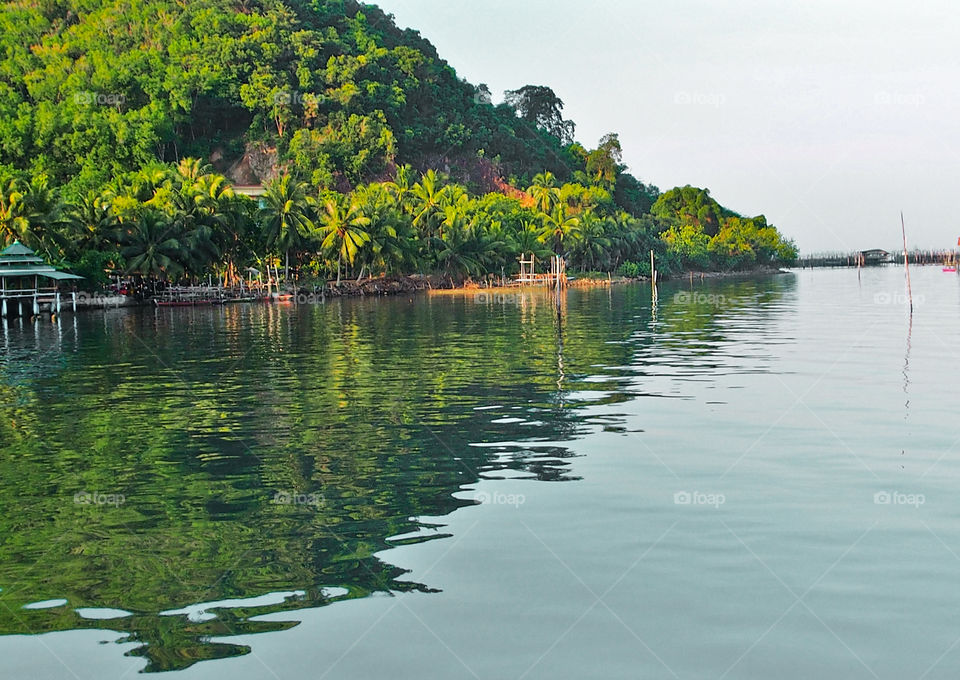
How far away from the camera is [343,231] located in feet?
250

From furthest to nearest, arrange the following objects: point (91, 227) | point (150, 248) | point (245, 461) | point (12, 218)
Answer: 1. point (150, 248)
2. point (91, 227)
3. point (12, 218)
4. point (245, 461)

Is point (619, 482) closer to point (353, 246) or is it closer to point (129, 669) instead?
point (129, 669)

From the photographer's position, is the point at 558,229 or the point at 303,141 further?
the point at 303,141

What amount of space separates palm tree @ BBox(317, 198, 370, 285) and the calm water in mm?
52176

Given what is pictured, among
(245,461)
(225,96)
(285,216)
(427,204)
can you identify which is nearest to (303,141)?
(225,96)

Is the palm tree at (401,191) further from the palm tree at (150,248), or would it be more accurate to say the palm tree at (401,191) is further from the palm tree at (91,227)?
the palm tree at (91,227)

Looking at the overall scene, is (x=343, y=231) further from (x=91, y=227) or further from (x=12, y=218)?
(x=12, y=218)

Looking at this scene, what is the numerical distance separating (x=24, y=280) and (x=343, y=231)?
27.2 metres

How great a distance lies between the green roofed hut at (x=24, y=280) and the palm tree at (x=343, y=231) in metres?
24.0

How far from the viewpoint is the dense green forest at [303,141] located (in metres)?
79.0

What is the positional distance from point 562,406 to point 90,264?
47.3 metres

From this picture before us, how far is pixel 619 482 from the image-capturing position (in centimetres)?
1230

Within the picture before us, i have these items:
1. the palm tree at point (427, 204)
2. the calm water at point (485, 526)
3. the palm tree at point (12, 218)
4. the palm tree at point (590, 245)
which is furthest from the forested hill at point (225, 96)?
the calm water at point (485, 526)

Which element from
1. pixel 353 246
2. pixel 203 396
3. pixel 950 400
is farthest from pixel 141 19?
pixel 950 400
